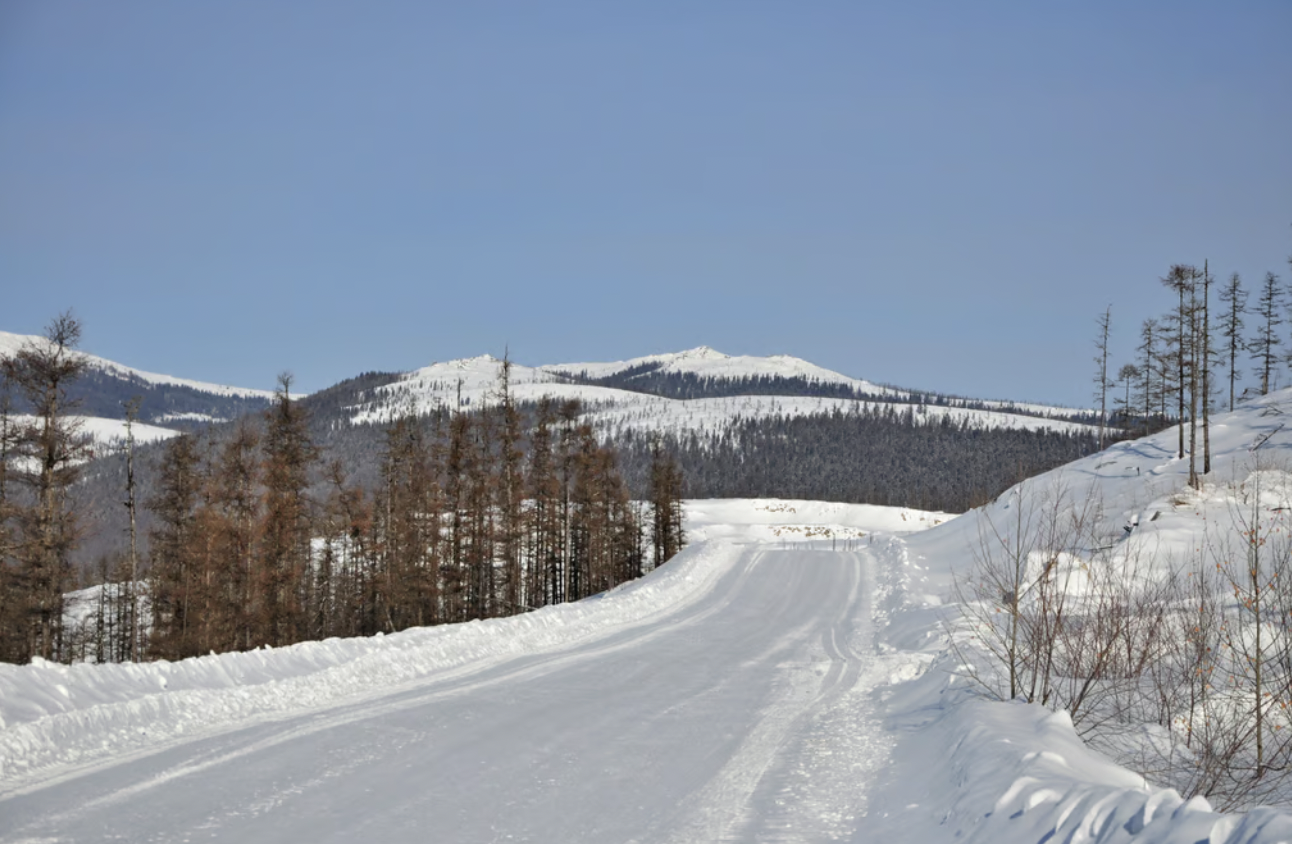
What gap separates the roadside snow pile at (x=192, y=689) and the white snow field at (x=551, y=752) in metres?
0.03

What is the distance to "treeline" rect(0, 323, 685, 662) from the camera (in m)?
22.3

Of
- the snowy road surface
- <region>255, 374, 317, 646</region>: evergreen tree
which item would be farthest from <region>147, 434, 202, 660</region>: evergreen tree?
the snowy road surface

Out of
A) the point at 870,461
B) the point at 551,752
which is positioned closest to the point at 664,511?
the point at 551,752

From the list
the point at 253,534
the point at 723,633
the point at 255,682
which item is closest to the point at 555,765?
the point at 255,682

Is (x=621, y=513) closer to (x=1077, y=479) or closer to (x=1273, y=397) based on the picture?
(x=1077, y=479)

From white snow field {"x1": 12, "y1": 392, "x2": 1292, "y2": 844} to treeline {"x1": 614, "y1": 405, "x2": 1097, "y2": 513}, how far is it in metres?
141

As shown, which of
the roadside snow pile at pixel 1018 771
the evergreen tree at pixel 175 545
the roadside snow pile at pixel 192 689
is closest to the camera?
the roadside snow pile at pixel 1018 771

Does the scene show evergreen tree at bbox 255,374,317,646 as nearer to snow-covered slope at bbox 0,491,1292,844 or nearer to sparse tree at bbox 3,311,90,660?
sparse tree at bbox 3,311,90,660

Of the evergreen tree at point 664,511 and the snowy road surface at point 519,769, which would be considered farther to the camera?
the evergreen tree at point 664,511

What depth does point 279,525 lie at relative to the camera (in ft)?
98.3

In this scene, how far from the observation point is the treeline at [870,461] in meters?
160

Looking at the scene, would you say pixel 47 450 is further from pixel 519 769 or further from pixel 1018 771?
pixel 1018 771

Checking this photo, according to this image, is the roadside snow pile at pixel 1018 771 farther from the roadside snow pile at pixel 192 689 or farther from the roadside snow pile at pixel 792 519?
the roadside snow pile at pixel 792 519

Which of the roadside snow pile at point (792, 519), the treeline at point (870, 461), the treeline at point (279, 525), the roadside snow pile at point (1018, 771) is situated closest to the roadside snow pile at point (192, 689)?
the roadside snow pile at point (1018, 771)
